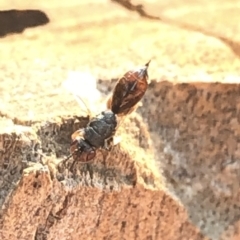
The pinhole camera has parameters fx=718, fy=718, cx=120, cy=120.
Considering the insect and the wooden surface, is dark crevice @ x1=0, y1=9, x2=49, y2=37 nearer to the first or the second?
the wooden surface

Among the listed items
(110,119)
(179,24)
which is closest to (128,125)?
(110,119)

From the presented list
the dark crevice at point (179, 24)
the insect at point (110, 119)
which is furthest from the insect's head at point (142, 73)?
the dark crevice at point (179, 24)

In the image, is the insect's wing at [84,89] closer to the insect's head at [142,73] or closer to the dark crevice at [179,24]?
the insect's head at [142,73]

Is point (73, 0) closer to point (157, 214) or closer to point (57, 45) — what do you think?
point (57, 45)

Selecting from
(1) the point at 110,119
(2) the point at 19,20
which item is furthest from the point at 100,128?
(2) the point at 19,20

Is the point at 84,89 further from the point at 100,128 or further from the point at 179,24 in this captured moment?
the point at 179,24

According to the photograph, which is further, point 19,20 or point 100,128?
point 19,20
